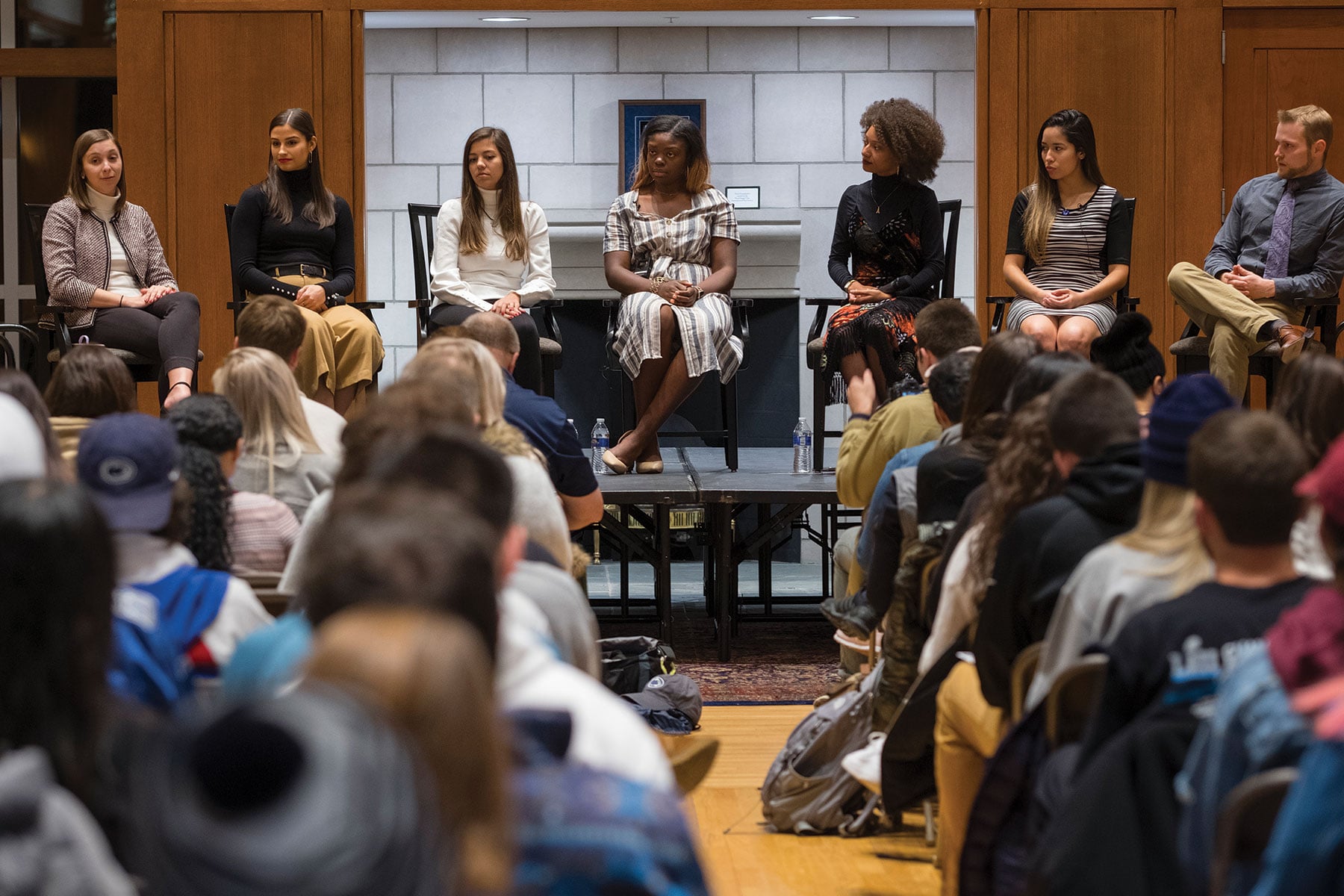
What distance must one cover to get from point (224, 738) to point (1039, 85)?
237 inches

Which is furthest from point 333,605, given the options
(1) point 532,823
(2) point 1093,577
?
(2) point 1093,577

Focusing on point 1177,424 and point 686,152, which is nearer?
point 1177,424

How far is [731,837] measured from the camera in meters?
3.09

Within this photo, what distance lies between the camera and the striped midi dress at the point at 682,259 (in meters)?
5.21

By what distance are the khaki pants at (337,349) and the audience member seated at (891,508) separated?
7.20 feet

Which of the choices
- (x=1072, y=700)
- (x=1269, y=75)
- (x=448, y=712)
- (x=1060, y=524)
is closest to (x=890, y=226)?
(x=1269, y=75)

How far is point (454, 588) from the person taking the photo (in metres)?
0.97

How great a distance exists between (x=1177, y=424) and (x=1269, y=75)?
5.09m

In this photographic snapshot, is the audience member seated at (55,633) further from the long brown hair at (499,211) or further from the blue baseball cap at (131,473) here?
the long brown hair at (499,211)

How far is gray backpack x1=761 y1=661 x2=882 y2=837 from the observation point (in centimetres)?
311

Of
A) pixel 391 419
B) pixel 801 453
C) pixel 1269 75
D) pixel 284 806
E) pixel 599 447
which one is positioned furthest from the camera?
pixel 1269 75

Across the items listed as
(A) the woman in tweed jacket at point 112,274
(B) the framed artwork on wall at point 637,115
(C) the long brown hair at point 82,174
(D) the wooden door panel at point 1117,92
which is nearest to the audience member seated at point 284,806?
(A) the woman in tweed jacket at point 112,274

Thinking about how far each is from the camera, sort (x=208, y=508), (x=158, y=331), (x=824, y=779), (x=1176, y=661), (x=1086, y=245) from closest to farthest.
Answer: (x=1176, y=661) → (x=208, y=508) → (x=824, y=779) → (x=158, y=331) → (x=1086, y=245)

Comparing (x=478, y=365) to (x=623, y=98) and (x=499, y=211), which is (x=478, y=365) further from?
(x=623, y=98)
